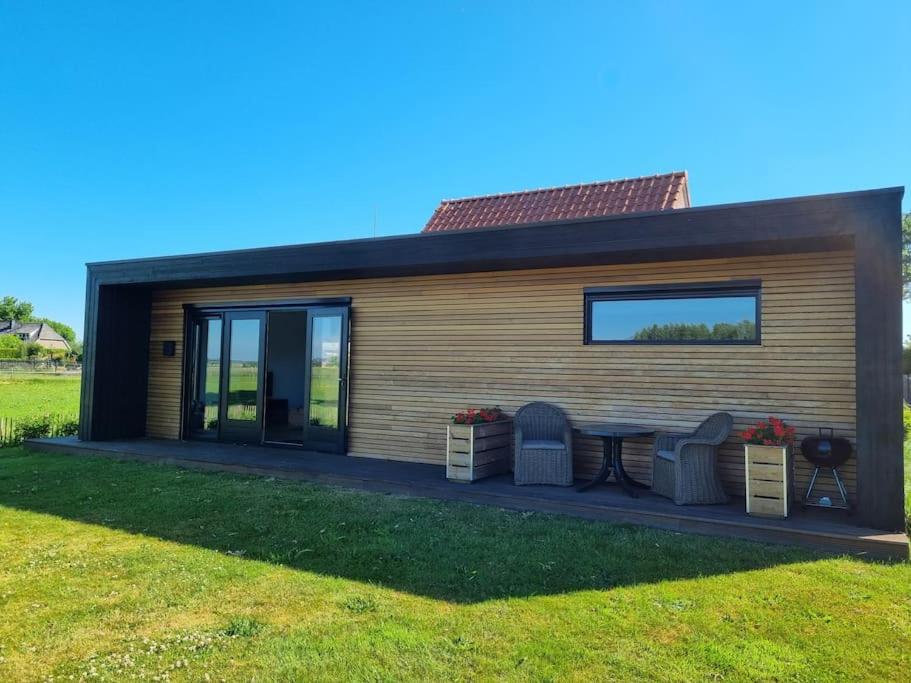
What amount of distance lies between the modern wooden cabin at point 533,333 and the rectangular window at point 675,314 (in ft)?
0.07

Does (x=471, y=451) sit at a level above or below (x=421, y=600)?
above

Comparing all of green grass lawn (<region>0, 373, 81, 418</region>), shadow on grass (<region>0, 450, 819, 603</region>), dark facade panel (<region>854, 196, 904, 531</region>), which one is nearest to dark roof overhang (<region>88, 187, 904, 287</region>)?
dark facade panel (<region>854, 196, 904, 531</region>)

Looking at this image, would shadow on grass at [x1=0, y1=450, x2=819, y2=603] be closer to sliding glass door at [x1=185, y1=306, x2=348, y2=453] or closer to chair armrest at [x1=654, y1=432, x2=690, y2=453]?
chair armrest at [x1=654, y1=432, x2=690, y2=453]

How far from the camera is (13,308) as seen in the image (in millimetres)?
67375

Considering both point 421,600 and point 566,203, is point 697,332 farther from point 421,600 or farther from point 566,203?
point 566,203

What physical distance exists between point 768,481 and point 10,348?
5336 cm

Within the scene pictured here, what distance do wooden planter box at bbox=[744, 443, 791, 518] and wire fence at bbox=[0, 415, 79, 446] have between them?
933cm

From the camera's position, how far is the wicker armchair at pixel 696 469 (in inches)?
183

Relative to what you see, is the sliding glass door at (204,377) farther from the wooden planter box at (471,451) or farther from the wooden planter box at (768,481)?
the wooden planter box at (768,481)

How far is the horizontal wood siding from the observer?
4.88m

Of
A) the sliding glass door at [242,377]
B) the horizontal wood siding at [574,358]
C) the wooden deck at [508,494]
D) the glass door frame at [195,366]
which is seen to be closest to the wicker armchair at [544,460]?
the wooden deck at [508,494]

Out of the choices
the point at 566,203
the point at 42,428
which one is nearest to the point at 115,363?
the point at 42,428

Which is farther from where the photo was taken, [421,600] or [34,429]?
[34,429]

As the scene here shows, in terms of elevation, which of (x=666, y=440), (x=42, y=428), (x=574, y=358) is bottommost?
(x=42, y=428)
